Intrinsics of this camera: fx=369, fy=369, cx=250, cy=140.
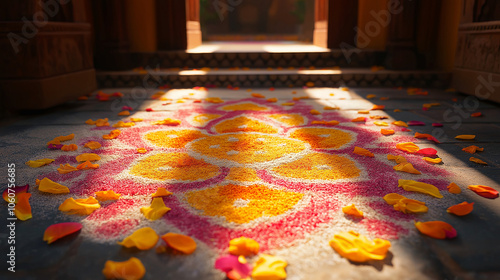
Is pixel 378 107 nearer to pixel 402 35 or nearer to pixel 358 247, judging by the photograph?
pixel 402 35

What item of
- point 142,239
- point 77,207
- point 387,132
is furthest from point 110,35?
point 142,239

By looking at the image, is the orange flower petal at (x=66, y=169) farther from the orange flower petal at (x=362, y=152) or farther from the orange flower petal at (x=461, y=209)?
the orange flower petal at (x=461, y=209)

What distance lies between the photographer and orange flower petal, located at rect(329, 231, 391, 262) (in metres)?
0.77

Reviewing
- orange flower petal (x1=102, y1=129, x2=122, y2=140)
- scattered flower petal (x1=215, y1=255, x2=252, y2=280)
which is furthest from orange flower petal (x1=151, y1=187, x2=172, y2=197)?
orange flower petal (x1=102, y1=129, x2=122, y2=140)

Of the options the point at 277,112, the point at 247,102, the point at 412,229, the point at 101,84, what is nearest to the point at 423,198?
the point at 412,229

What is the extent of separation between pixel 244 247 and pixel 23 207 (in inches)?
25.3

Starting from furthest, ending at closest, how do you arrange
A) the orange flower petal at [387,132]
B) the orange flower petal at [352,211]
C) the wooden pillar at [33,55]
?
the wooden pillar at [33,55] < the orange flower petal at [387,132] < the orange flower petal at [352,211]

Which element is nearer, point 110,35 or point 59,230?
point 59,230

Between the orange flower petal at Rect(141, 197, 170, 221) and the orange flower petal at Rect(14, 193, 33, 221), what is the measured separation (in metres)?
0.30

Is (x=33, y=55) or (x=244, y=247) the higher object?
(x=33, y=55)

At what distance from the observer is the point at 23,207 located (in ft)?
3.30

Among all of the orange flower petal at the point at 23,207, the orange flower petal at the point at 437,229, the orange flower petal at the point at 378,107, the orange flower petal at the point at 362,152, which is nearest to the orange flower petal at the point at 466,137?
the orange flower petal at the point at 362,152

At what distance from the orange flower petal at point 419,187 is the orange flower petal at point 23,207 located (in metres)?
1.07

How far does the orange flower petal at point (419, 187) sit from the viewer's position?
3.56ft
